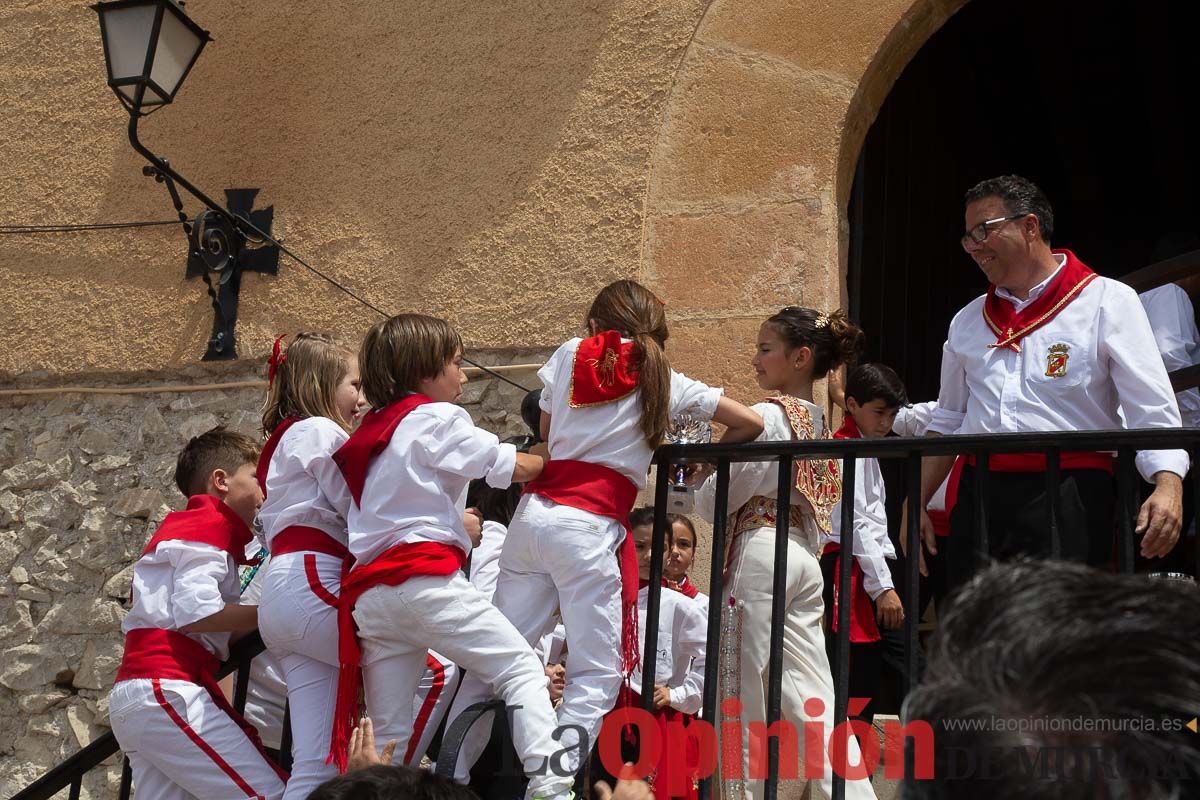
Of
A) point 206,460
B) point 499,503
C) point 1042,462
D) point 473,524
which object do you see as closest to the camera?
point 1042,462

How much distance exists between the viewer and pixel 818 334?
4.36 m

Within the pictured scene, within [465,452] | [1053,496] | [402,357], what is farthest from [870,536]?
[402,357]

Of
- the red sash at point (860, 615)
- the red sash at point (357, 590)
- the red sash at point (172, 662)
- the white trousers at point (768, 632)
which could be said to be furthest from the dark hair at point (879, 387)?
the red sash at point (172, 662)

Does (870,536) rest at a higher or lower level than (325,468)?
lower

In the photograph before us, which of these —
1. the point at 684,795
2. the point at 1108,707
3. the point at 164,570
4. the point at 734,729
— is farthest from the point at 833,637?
the point at 1108,707

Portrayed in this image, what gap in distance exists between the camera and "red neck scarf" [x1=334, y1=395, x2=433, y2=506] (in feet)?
12.2

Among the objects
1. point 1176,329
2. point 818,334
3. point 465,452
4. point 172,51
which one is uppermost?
point 172,51

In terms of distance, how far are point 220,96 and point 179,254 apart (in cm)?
73

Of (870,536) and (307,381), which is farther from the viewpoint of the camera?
(870,536)

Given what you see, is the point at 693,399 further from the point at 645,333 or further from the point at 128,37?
the point at 128,37

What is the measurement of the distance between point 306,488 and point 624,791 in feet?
3.92

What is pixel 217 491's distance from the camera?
14.3ft

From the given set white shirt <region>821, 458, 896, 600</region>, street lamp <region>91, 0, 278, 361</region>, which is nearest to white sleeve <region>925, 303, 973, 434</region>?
white shirt <region>821, 458, 896, 600</region>

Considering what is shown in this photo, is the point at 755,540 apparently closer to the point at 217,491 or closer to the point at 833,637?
the point at 833,637
